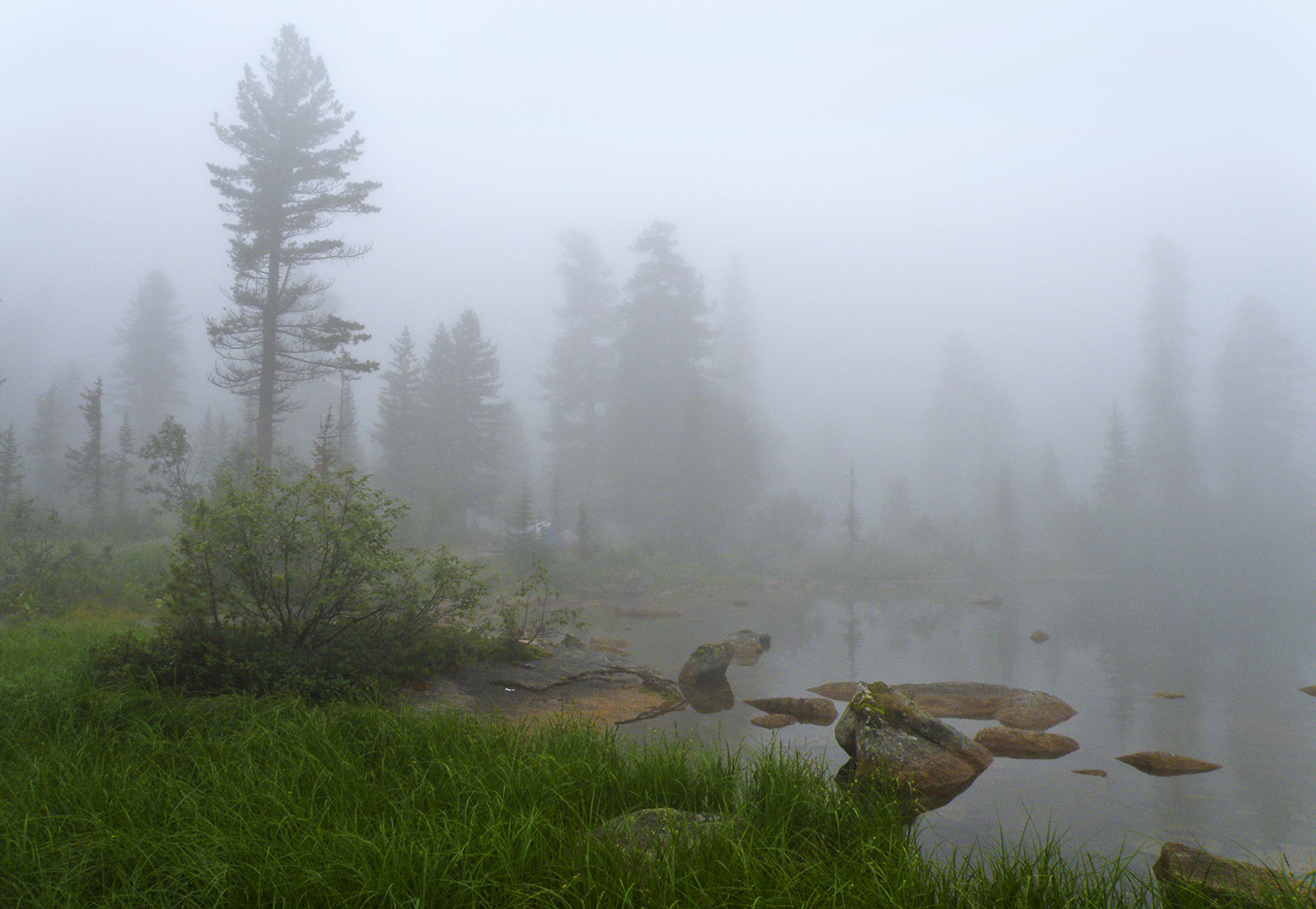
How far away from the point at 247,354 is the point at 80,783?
70.9 ft

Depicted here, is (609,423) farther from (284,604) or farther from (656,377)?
(284,604)

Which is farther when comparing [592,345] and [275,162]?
[592,345]

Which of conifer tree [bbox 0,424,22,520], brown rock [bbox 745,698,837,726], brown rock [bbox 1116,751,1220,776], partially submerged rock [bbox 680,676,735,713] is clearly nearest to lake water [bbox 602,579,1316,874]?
brown rock [bbox 1116,751,1220,776]

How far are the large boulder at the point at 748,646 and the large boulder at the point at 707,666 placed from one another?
1.34 meters

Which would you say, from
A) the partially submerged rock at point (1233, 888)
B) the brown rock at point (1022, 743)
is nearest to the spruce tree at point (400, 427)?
the brown rock at point (1022, 743)

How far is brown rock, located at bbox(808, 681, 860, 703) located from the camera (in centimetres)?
1124

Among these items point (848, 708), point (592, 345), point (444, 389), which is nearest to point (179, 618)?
point (848, 708)

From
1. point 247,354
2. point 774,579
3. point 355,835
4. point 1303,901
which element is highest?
point 247,354

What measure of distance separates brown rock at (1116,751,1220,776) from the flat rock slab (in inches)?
228

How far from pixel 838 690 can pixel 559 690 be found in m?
4.90

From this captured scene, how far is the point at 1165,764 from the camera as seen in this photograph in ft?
26.6

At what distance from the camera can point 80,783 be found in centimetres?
441

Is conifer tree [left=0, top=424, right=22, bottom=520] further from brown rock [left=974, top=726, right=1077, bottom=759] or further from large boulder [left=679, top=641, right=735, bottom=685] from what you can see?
brown rock [left=974, top=726, right=1077, bottom=759]

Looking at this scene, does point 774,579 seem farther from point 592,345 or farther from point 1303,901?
point 1303,901
